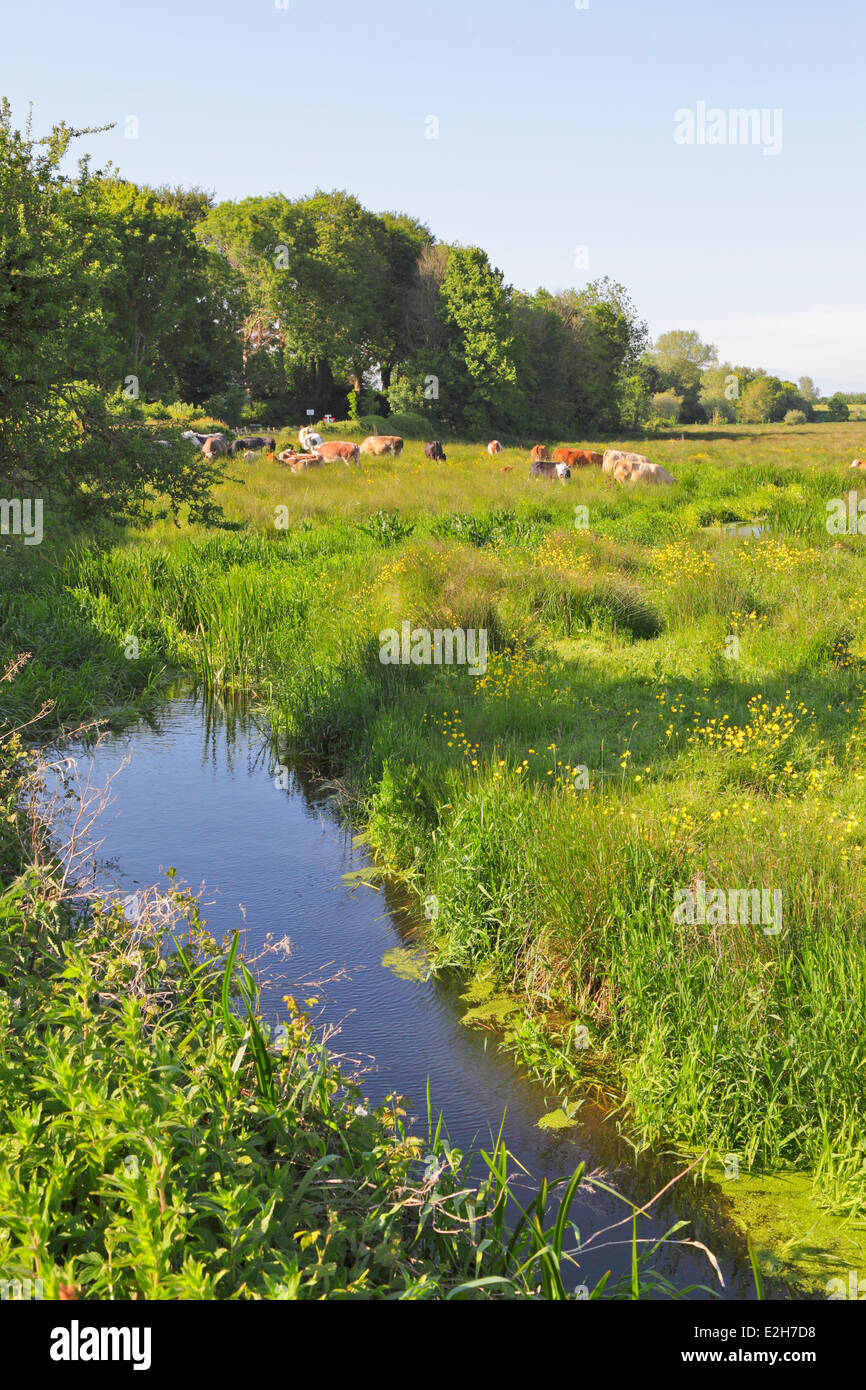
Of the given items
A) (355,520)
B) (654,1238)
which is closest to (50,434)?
(654,1238)

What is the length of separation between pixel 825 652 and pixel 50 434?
7747 mm

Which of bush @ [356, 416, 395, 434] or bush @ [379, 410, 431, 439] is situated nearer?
bush @ [356, 416, 395, 434]

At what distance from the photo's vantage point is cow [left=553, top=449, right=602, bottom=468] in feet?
96.2

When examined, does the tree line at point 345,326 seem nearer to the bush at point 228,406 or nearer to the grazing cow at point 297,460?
the bush at point 228,406

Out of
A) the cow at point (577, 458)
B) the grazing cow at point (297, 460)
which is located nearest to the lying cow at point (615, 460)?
the cow at point (577, 458)

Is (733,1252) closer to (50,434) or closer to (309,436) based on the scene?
(50,434)

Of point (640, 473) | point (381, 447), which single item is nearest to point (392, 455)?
point (381, 447)

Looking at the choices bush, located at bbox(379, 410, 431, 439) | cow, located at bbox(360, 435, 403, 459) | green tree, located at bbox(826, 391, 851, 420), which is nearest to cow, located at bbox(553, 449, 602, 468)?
cow, located at bbox(360, 435, 403, 459)

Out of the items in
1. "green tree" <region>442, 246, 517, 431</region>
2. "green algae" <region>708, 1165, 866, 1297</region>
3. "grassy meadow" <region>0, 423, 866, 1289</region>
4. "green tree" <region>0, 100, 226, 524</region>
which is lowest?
"green algae" <region>708, 1165, 866, 1297</region>

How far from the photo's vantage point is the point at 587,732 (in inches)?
342

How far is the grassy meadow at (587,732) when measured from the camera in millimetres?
4828

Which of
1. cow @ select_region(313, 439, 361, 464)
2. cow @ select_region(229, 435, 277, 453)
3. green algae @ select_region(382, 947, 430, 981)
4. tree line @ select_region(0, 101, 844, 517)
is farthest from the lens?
tree line @ select_region(0, 101, 844, 517)

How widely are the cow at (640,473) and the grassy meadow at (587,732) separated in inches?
228

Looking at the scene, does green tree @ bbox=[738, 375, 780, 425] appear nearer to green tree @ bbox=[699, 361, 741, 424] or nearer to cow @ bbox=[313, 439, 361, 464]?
Answer: green tree @ bbox=[699, 361, 741, 424]
